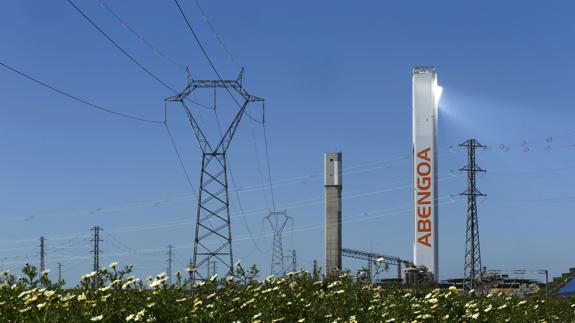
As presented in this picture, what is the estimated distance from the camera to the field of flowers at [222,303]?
397 inches

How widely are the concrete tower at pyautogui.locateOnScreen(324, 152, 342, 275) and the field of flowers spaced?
86.9 meters

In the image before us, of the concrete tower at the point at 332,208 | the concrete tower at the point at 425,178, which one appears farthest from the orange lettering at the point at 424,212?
the concrete tower at the point at 332,208

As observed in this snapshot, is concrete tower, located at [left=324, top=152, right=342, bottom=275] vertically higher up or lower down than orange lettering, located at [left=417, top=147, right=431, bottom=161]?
lower down

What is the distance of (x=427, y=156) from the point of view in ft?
300

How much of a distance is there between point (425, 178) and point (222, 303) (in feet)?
264

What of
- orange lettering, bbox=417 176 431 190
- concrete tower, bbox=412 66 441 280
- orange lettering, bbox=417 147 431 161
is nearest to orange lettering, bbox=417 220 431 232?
concrete tower, bbox=412 66 441 280

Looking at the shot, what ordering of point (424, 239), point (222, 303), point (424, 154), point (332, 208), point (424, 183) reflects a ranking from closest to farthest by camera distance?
point (222, 303), point (424, 239), point (424, 183), point (424, 154), point (332, 208)

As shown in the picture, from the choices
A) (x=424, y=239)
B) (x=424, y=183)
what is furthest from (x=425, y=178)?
(x=424, y=239)

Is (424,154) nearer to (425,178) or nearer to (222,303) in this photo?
(425,178)

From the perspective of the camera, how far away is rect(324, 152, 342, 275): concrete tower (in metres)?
105

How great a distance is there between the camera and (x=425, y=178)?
91.0 meters

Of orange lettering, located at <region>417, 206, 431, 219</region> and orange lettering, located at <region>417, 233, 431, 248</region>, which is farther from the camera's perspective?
orange lettering, located at <region>417, 206, 431, 219</region>

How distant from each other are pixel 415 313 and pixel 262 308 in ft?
10.4

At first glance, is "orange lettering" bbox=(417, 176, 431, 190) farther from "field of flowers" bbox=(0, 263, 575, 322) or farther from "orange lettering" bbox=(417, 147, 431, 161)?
"field of flowers" bbox=(0, 263, 575, 322)
